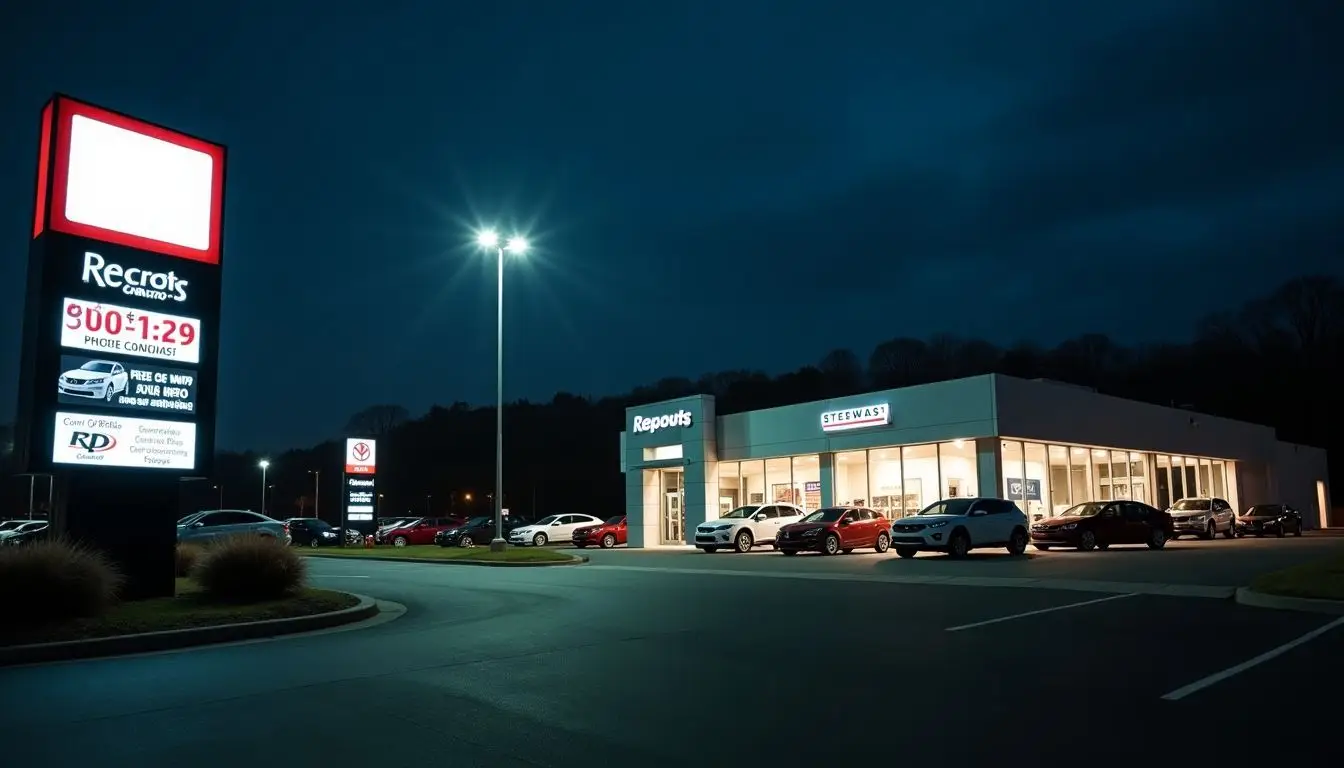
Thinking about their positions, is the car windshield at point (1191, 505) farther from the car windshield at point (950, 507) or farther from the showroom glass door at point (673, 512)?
the showroom glass door at point (673, 512)

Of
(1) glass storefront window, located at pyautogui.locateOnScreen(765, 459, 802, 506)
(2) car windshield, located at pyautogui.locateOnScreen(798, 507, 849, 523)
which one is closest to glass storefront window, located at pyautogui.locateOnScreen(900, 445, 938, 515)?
(1) glass storefront window, located at pyautogui.locateOnScreen(765, 459, 802, 506)

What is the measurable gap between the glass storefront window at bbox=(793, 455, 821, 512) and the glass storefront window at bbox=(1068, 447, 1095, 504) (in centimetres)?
981

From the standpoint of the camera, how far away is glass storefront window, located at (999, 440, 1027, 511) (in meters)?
32.4

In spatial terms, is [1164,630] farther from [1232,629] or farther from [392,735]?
[392,735]

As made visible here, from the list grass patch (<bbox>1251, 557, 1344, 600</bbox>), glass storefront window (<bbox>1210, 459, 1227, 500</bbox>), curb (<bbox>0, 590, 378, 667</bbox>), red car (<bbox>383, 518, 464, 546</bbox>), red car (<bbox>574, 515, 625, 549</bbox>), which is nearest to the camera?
curb (<bbox>0, 590, 378, 667</bbox>)

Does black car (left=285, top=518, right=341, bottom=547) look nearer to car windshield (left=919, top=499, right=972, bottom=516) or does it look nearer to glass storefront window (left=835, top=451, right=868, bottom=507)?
glass storefront window (left=835, top=451, right=868, bottom=507)

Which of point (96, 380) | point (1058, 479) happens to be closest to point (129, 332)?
point (96, 380)

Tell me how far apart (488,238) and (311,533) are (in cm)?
2036

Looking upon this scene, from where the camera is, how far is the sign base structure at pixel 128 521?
43.5 feet

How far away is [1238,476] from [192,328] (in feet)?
166

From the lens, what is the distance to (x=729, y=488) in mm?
40156

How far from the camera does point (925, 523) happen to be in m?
24.4

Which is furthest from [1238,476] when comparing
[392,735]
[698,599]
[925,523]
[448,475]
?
[448,475]

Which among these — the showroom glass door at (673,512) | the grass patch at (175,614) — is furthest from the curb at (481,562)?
the showroom glass door at (673,512)
